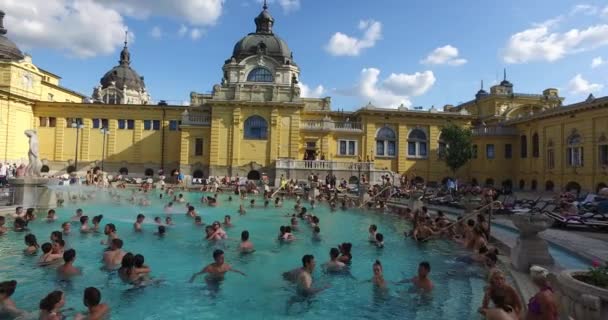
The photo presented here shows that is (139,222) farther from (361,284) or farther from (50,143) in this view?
(50,143)

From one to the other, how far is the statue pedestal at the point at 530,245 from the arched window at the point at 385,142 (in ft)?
115

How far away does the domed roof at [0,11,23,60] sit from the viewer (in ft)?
139

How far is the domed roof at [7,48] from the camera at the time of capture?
42438 mm

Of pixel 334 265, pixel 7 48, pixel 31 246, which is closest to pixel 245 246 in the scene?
pixel 334 265

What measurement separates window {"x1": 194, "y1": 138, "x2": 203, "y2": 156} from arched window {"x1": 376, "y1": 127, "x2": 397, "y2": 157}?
59.5 feet

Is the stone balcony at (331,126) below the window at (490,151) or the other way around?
the other way around

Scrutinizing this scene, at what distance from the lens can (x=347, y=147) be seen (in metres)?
43.0

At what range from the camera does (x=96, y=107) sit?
43781 millimetres

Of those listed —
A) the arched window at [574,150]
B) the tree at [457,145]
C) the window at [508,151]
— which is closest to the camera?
the arched window at [574,150]

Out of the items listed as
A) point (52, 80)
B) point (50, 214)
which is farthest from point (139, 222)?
point (52, 80)

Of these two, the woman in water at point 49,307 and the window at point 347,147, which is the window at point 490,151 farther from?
the woman in water at point 49,307

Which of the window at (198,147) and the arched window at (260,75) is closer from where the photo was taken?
the window at (198,147)

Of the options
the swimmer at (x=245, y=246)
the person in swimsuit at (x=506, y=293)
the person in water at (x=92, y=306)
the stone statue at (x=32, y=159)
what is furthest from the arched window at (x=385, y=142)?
the person in water at (x=92, y=306)

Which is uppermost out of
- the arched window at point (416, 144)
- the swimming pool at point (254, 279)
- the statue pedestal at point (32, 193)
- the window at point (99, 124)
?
the window at point (99, 124)
